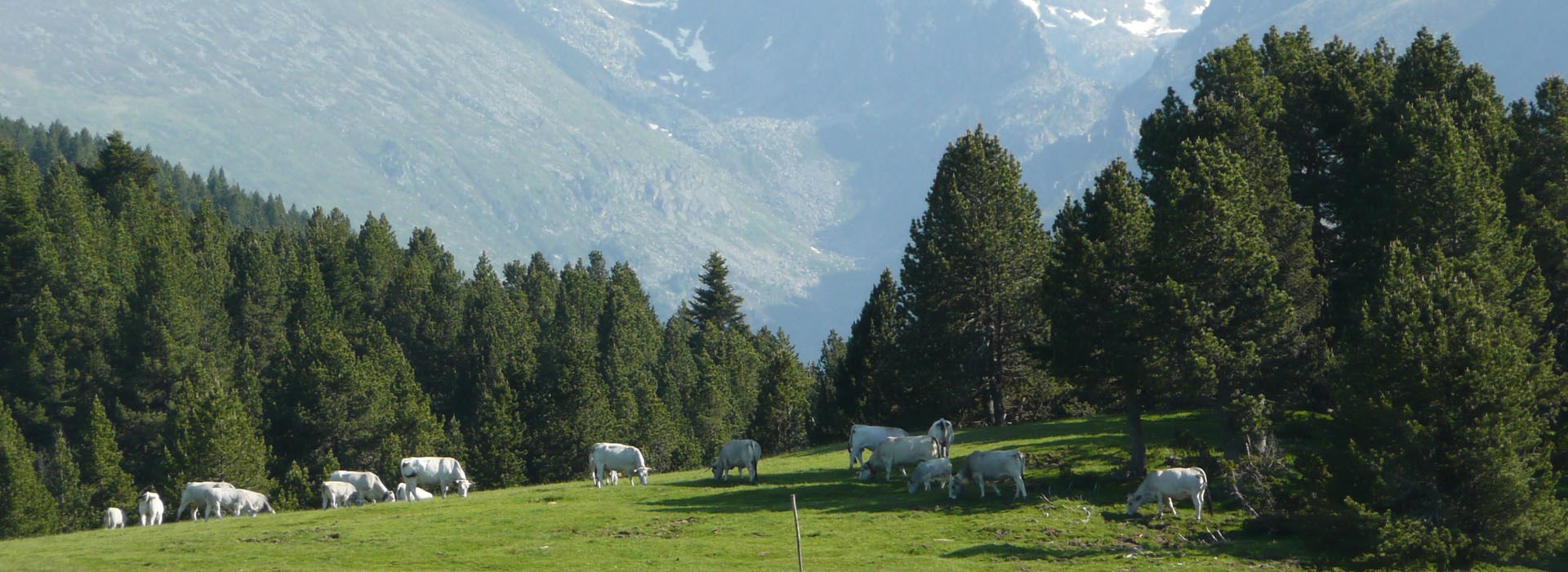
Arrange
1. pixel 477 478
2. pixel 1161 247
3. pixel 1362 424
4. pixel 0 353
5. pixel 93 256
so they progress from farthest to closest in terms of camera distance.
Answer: pixel 93 256 < pixel 0 353 < pixel 477 478 < pixel 1161 247 < pixel 1362 424

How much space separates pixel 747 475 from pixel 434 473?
13046 millimetres

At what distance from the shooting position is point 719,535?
4222 centimetres

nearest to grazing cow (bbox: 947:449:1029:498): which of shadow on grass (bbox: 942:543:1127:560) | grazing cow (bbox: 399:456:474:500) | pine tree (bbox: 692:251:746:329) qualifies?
shadow on grass (bbox: 942:543:1127:560)

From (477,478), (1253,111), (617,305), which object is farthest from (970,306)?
(617,305)

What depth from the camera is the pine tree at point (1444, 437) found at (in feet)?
128

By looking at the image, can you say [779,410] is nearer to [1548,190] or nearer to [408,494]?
[408,494]

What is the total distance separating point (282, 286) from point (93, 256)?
1729 centimetres

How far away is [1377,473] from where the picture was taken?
40281 millimetres

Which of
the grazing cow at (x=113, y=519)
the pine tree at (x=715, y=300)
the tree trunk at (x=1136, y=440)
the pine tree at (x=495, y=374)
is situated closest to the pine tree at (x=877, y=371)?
the pine tree at (x=495, y=374)

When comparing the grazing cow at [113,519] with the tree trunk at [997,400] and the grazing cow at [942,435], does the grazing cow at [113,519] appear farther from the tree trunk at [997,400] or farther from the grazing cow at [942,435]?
the tree trunk at [997,400]

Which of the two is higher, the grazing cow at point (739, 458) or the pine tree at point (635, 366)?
the pine tree at point (635, 366)

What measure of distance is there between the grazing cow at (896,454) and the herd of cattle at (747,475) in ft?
0.11

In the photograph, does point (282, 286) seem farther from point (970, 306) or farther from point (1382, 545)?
point (1382, 545)

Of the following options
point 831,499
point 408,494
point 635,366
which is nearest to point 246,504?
point 408,494
